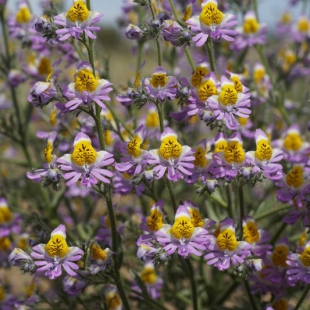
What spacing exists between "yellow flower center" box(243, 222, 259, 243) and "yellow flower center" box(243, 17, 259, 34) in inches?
77.2

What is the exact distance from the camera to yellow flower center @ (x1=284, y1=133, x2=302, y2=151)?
3.80 meters

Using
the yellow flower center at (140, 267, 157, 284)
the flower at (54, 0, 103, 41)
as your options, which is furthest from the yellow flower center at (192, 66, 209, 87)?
the yellow flower center at (140, 267, 157, 284)

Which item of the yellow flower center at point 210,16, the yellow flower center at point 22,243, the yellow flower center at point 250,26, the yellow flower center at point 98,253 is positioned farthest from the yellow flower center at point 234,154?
the yellow flower center at point 250,26

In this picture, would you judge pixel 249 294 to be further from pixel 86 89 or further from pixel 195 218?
pixel 86 89

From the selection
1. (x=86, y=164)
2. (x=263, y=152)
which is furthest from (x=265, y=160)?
(x=86, y=164)

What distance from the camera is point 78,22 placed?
253 cm

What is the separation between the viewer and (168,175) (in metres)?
2.57

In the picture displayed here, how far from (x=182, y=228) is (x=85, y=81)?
0.74m

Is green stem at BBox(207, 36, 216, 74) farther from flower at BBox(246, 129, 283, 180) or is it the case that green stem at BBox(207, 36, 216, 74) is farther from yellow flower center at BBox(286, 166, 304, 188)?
yellow flower center at BBox(286, 166, 304, 188)

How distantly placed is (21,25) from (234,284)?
225 centimetres

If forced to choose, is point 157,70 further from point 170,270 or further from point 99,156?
point 170,270

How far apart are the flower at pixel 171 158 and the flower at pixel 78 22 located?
537 mm

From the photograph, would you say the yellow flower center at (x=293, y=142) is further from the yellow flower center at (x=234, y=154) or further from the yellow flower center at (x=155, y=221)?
the yellow flower center at (x=155, y=221)

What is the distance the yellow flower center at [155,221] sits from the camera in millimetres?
2650
